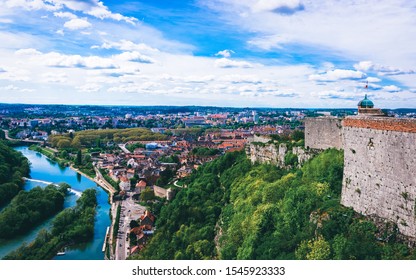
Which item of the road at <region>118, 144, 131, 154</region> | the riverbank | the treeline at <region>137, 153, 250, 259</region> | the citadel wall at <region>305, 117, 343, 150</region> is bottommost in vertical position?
the riverbank

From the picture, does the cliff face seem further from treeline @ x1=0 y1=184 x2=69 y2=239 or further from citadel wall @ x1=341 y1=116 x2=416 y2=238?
treeline @ x1=0 y1=184 x2=69 y2=239

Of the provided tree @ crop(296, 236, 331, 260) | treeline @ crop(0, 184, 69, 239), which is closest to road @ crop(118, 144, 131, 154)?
treeline @ crop(0, 184, 69, 239)

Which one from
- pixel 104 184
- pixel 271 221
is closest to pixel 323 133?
pixel 271 221

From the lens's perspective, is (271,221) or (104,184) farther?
(104,184)

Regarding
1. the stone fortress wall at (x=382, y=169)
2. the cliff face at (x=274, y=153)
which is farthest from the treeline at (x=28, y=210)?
the stone fortress wall at (x=382, y=169)

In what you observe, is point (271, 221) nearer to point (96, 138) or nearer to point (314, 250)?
point (314, 250)

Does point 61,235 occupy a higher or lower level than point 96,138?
lower

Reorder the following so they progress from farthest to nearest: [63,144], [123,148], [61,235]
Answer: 1. [123,148]
2. [63,144]
3. [61,235]
